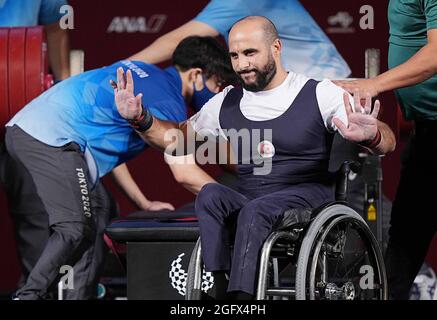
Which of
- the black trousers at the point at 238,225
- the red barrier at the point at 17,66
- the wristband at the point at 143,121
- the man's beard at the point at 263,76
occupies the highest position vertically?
the red barrier at the point at 17,66

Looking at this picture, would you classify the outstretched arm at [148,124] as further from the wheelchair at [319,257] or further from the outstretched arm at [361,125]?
the outstretched arm at [361,125]

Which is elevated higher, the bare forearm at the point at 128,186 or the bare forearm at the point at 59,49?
the bare forearm at the point at 59,49

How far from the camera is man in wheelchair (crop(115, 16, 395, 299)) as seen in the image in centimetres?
374

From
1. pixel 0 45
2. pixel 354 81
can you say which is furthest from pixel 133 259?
pixel 0 45

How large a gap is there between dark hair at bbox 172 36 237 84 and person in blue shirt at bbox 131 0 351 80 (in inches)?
15.8

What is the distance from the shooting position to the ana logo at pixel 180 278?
427 centimetres

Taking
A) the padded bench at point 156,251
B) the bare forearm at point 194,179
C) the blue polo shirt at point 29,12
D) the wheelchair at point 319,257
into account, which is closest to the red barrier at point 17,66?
the blue polo shirt at point 29,12

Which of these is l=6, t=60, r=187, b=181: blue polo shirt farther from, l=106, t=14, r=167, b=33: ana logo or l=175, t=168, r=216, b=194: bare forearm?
l=106, t=14, r=167, b=33: ana logo

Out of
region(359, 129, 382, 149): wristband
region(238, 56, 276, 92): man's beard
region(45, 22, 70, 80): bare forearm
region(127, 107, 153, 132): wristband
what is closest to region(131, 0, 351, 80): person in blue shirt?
region(45, 22, 70, 80): bare forearm

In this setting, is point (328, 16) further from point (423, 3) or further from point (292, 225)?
point (292, 225)

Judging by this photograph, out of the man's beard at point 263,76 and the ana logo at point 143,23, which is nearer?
the man's beard at point 263,76

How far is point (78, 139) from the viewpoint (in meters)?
4.74

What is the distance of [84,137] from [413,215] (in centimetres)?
142

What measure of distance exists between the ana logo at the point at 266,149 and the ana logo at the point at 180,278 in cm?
55
